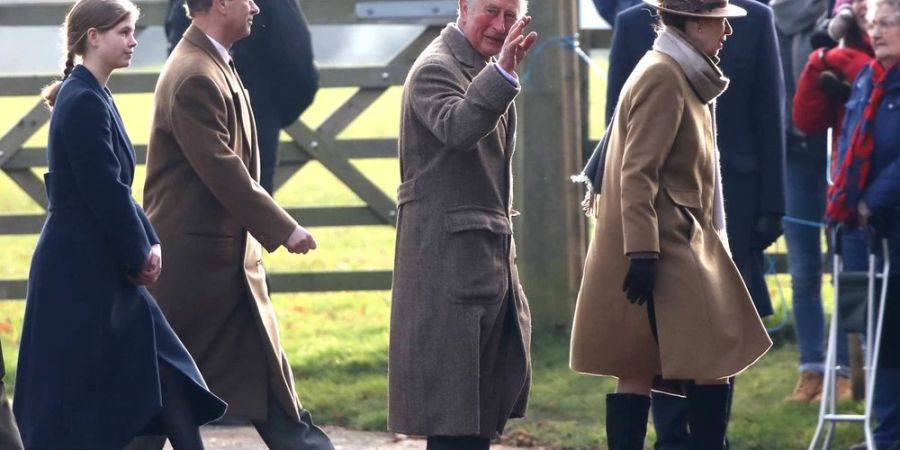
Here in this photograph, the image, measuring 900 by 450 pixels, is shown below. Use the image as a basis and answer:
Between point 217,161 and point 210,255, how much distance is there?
0.34 m

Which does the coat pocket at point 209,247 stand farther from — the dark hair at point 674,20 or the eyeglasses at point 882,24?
the eyeglasses at point 882,24

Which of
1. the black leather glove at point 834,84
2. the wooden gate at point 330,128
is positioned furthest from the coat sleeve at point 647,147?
the wooden gate at point 330,128

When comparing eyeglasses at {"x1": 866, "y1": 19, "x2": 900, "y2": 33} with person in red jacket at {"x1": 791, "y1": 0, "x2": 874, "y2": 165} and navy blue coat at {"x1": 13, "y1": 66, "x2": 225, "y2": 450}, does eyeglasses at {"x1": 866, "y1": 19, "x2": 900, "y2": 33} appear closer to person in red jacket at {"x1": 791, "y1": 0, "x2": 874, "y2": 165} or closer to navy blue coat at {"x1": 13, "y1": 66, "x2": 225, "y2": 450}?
person in red jacket at {"x1": 791, "y1": 0, "x2": 874, "y2": 165}

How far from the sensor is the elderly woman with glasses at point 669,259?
20.4 ft

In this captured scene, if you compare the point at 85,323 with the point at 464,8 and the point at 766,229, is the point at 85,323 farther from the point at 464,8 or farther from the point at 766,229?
the point at 766,229

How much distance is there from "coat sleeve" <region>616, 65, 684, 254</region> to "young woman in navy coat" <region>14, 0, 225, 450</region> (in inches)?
58.0

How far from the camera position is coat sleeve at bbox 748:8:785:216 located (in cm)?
739

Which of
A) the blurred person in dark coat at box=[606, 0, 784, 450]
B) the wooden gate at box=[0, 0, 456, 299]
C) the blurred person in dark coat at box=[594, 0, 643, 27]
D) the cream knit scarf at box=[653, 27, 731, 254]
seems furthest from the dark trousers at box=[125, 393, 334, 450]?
the wooden gate at box=[0, 0, 456, 299]

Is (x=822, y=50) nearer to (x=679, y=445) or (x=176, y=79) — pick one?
(x=679, y=445)

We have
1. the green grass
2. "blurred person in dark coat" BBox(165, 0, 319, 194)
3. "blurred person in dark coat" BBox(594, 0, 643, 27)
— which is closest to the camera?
the green grass

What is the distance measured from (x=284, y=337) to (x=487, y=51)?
5.06 meters

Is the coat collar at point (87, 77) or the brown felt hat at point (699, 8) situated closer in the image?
the coat collar at point (87, 77)

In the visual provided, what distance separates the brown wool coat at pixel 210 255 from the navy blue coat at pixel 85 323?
15.2 inches

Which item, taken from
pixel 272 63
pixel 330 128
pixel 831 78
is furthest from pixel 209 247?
pixel 330 128
